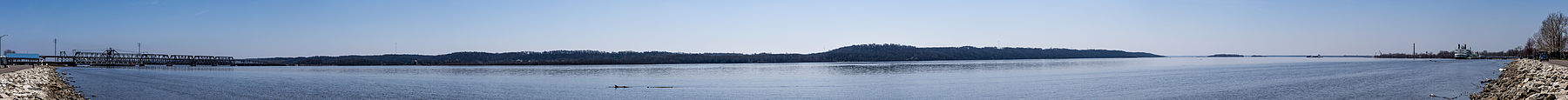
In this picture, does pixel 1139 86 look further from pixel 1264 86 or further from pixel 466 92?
pixel 466 92

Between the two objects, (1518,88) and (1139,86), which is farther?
(1139,86)

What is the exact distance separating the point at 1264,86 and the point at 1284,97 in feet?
13.7

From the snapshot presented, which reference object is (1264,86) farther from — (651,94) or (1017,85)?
(651,94)

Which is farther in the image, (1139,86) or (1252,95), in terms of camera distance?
(1139,86)

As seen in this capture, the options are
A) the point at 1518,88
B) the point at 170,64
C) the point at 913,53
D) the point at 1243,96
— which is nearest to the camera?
the point at 1518,88

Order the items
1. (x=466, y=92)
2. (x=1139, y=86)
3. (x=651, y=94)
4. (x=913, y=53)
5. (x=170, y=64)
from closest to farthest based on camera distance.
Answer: (x=651, y=94) → (x=466, y=92) → (x=1139, y=86) → (x=170, y=64) → (x=913, y=53)

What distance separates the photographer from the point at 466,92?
2008 cm

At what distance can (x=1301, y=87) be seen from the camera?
20391 mm

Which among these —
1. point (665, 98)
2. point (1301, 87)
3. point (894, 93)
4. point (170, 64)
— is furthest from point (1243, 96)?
point (170, 64)

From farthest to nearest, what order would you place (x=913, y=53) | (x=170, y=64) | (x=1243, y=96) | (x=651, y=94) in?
(x=913, y=53) → (x=170, y=64) → (x=651, y=94) → (x=1243, y=96)

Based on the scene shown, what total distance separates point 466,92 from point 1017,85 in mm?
10812

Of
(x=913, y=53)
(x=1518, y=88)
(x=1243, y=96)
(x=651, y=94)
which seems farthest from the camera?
(x=913, y=53)

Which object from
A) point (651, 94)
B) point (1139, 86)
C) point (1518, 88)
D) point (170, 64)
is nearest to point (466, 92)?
point (651, 94)

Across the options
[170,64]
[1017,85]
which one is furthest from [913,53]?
[1017,85]
